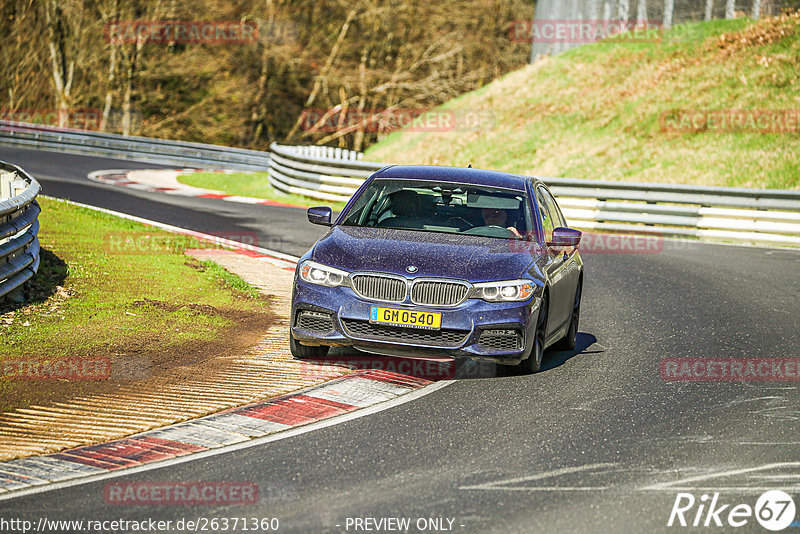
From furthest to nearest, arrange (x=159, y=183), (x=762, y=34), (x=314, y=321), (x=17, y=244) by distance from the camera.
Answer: (x=762, y=34), (x=159, y=183), (x=17, y=244), (x=314, y=321)

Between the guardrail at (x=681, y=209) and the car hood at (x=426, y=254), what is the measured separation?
1341cm

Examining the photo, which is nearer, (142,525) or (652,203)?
(142,525)

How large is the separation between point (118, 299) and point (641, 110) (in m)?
25.5

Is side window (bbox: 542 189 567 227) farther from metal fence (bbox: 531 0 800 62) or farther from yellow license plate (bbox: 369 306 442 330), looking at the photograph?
metal fence (bbox: 531 0 800 62)

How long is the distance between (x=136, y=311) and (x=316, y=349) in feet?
8.57

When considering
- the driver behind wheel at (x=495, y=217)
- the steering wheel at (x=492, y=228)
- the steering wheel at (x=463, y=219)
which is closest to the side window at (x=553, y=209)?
the driver behind wheel at (x=495, y=217)

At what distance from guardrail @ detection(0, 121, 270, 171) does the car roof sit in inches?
1058

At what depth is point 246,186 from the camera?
96.3 feet

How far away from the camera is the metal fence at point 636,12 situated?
1409 inches

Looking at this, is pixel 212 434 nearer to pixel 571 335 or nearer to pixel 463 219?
pixel 463 219

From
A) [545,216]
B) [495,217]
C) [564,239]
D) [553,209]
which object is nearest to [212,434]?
[495,217]

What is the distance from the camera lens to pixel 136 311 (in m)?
10.3

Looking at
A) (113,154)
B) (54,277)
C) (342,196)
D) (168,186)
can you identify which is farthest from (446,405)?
(113,154)

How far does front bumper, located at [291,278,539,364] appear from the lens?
7.83m
